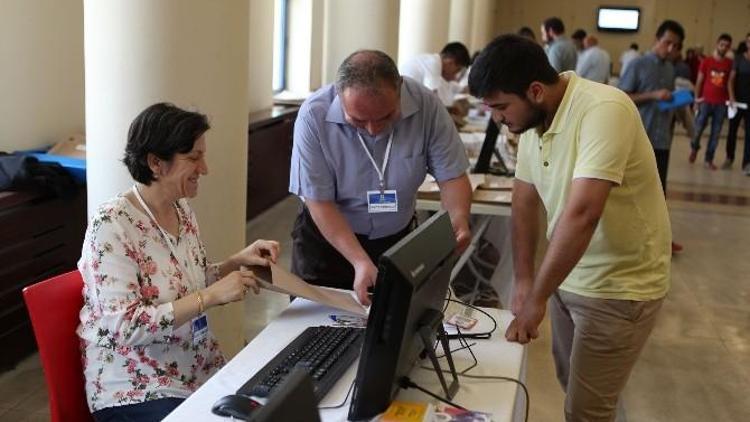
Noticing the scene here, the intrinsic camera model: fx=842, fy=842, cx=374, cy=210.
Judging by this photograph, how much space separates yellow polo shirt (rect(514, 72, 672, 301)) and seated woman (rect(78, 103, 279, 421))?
31.1 inches

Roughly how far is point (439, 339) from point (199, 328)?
60 cm

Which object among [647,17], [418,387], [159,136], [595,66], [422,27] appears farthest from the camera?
[647,17]

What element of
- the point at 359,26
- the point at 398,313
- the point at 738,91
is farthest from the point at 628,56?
the point at 398,313

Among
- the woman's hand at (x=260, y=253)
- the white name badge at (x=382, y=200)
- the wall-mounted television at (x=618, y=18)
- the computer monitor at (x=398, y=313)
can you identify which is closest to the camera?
the computer monitor at (x=398, y=313)

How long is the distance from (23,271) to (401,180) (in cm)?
183

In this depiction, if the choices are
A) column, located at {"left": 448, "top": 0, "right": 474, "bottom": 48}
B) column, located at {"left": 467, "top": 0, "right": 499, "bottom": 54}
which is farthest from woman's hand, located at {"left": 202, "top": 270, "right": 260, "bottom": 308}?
column, located at {"left": 467, "top": 0, "right": 499, "bottom": 54}

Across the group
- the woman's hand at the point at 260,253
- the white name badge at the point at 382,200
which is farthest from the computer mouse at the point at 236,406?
the white name badge at the point at 382,200

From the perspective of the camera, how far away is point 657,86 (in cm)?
547

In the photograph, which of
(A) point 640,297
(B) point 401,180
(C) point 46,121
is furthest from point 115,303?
(C) point 46,121

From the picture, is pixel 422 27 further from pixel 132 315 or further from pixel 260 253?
pixel 132 315

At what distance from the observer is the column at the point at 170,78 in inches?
106

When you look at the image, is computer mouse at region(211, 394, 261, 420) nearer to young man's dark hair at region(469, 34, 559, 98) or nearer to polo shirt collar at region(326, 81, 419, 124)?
young man's dark hair at region(469, 34, 559, 98)

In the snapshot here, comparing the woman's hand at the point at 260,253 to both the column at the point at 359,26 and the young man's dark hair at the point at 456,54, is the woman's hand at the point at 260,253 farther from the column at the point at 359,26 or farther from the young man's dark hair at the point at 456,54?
the young man's dark hair at the point at 456,54

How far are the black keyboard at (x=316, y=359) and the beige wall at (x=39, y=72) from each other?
8.45 ft
